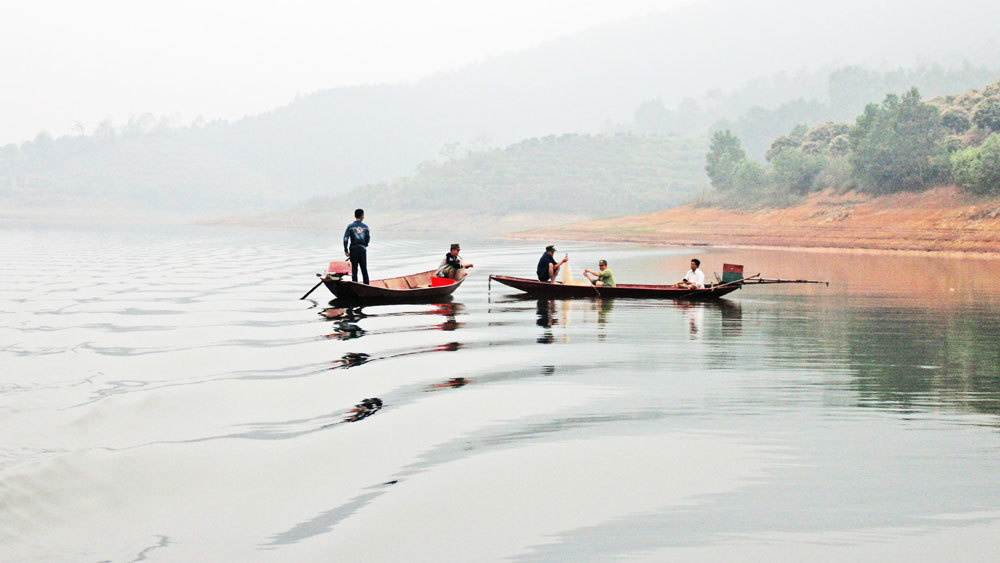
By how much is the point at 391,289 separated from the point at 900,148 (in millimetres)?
70775

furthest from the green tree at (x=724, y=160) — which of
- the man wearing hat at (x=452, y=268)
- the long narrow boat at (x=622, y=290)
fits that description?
the man wearing hat at (x=452, y=268)

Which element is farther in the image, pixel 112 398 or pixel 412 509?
pixel 112 398

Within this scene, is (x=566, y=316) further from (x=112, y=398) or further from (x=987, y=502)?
(x=987, y=502)

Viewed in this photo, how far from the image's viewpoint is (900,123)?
9081 centimetres

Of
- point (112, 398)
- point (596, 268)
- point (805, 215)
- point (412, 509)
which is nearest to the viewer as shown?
point (412, 509)

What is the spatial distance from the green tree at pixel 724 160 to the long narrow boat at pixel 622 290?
87913 millimetres

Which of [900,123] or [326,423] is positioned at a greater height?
[900,123]

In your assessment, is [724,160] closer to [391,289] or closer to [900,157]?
[900,157]

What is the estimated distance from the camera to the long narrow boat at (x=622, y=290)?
103 ft

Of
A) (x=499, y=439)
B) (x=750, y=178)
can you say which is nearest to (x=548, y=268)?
(x=499, y=439)

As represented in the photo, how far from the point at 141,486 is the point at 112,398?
5.25 m

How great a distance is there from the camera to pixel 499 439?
1273 cm

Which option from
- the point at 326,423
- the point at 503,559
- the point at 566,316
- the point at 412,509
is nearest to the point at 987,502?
the point at 503,559

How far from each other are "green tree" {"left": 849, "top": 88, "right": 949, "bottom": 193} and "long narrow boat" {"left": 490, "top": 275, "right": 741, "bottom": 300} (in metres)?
59.0
